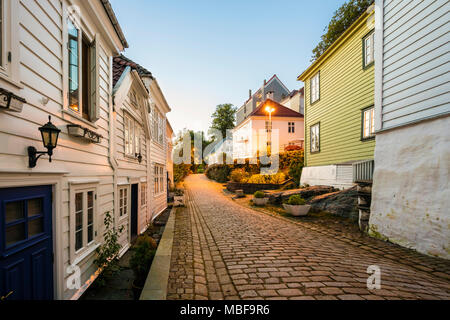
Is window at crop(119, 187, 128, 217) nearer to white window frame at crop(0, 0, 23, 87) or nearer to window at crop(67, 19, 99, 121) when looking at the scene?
window at crop(67, 19, 99, 121)

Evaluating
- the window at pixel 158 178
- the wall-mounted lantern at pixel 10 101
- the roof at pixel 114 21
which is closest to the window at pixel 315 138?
the window at pixel 158 178

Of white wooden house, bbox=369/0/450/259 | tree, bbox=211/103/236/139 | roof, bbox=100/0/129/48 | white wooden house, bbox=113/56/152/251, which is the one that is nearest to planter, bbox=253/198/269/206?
white wooden house, bbox=113/56/152/251

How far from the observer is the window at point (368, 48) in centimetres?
995

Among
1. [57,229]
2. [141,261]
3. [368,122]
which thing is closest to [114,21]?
[57,229]

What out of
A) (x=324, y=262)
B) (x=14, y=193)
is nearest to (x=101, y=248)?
(x=14, y=193)

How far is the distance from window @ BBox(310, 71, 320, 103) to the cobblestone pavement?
411 inches

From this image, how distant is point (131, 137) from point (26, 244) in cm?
537

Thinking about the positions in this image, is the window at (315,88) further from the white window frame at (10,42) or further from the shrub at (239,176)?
the white window frame at (10,42)

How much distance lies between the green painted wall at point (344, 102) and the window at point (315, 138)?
322 mm

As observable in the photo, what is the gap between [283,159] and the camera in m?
20.0

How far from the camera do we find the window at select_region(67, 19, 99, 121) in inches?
158

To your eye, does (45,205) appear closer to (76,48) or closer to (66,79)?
(66,79)

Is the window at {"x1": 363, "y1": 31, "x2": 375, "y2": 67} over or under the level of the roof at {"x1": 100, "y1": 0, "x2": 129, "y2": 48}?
over
